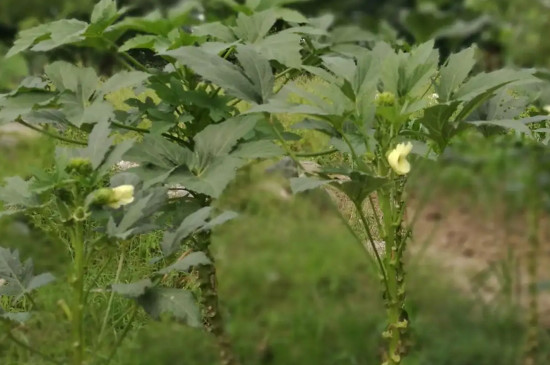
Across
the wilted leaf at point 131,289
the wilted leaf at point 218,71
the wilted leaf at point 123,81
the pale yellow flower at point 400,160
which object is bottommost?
the wilted leaf at point 131,289

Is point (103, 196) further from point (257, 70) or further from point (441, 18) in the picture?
point (441, 18)

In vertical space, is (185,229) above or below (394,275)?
below

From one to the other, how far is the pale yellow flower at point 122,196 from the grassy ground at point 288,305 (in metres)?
0.52

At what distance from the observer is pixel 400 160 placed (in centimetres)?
117

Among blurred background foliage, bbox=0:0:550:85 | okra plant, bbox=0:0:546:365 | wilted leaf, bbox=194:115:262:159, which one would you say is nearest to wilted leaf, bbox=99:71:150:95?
okra plant, bbox=0:0:546:365

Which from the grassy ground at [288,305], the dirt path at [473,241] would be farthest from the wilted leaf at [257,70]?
the dirt path at [473,241]

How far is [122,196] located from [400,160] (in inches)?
16.0

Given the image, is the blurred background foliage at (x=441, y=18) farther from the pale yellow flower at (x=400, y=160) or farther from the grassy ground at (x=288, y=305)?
the pale yellow flower at (x=400, y=160)

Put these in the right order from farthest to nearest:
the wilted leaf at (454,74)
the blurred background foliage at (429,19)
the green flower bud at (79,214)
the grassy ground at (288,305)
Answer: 1. the blurred background foliage at (429,19)
2. the grassy ground at (288,305)
3. the wilted leaf at (454,74)
4. the green flower bud at (79,214)

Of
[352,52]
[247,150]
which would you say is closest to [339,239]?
[352,52]

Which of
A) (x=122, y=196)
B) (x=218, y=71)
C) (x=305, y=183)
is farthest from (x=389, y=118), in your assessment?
(x=122, y=196)

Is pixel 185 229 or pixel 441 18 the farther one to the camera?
pixel 441 18

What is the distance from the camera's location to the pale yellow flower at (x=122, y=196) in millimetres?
1103

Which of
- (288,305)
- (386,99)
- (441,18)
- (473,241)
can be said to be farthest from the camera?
(441,18)
